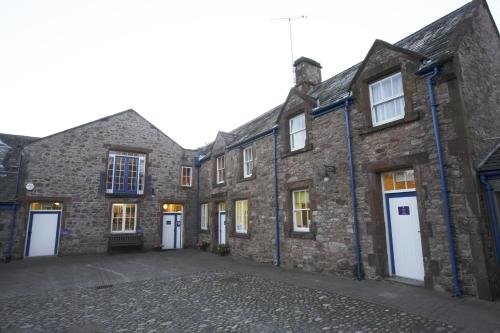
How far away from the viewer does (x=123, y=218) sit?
16625mm

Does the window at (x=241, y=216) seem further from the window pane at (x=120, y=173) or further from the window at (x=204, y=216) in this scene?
the window pane at (x=120, y=173)

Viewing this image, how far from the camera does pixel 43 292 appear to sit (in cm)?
782

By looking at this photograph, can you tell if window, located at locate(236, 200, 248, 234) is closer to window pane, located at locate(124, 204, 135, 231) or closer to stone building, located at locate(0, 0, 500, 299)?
stone building, located at locate(0, 0, 500, 299)

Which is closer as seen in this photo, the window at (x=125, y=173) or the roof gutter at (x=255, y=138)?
the roof gutter at (x=255, y=138)

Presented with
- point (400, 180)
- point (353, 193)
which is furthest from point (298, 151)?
point (400, 180)

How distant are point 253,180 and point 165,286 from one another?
6.35 meters

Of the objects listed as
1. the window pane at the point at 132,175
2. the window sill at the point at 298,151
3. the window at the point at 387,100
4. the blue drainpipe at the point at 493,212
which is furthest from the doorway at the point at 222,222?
the blue drainpipe at the point at 493,212

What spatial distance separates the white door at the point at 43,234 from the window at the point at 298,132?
12.9m

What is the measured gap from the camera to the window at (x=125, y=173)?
54.2 feet

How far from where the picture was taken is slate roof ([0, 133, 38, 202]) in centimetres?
1405

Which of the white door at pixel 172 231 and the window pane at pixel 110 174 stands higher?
the window pane at pixel 110 174

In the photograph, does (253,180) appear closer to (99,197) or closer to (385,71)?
(385,71)

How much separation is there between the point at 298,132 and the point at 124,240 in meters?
11.4

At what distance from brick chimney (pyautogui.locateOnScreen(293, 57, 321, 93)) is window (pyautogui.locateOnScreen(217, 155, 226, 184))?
5.99m
